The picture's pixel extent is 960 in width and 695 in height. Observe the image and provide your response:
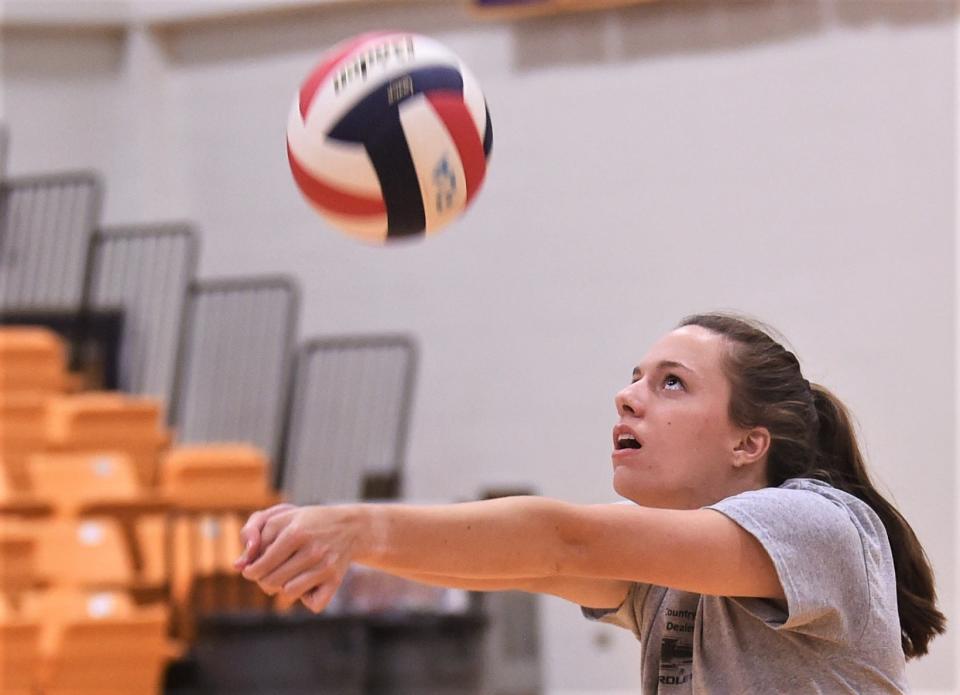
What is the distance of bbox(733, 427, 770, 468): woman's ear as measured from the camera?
204 centimetres

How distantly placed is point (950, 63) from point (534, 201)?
85.6 inches

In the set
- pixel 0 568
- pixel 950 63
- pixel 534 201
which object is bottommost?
pixel 0 568

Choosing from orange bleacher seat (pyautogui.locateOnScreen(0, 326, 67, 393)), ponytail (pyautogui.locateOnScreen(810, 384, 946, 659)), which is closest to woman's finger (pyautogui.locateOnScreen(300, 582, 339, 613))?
ponytail (pyautogui.locateOnScreen(810, 384, 946, 659))

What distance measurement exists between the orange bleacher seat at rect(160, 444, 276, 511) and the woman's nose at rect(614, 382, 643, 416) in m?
4.87

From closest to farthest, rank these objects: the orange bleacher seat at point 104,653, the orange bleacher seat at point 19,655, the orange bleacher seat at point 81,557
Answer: the orange bleacher seat at point 19,655
the orange bleacher seat at point 104,653
the orange bleacher seat at point 81,557

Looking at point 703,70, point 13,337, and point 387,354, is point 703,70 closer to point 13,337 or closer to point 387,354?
point 387,354

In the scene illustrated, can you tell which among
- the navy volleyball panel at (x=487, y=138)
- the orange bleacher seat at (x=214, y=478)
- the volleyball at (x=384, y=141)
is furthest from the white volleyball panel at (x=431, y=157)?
the orange bleacher seat at (x=214, y=478)

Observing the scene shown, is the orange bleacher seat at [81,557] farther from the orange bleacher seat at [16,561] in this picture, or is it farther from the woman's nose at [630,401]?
the woman's nose at [630,401]

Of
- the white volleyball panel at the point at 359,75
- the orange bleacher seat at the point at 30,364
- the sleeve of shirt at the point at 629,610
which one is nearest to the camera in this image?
the sleeve of shirt at the point at 629,610

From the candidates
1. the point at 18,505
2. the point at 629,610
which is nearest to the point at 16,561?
the point at 18,505

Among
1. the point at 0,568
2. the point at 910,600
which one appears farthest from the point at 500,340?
the point at 910,600

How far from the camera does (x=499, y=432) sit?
25.6 feet

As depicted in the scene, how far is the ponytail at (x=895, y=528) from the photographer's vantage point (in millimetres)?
2092

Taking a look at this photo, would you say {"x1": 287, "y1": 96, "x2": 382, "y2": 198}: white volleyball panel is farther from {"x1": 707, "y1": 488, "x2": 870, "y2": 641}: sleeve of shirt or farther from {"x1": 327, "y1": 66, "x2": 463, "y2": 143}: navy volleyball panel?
{"x1": 707, "y1": 488, "x2": 870, "y2": 641}: sleeve of shirt
